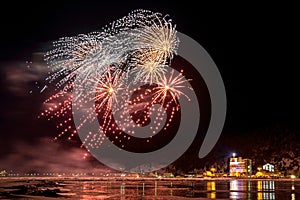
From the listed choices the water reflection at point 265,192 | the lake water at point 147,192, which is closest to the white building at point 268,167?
the lake water at point 147,192

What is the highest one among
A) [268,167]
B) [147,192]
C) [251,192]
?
[147,192]

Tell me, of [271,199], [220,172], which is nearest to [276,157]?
[220,172]

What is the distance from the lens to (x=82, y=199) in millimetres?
35281

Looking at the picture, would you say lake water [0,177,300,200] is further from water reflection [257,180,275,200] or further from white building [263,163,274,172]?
white building [263,163,274,172]

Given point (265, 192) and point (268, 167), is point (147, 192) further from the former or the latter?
point (268, 167)

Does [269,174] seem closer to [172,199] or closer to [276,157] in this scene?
[276,157]

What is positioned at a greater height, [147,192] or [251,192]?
[147,192]

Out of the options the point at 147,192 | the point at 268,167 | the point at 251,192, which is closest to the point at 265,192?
the point at 251,192

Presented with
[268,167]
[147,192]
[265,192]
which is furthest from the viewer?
[268,167]

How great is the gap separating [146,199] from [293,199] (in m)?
11.9

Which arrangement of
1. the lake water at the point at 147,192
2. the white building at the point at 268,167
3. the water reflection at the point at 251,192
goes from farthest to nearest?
the white building at the point at 268,167 → the water reflection at the point at 251,192 → the lake water at the point at 147,192

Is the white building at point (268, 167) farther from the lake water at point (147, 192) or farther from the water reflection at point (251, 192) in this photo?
the water reflection at point (251, 192)

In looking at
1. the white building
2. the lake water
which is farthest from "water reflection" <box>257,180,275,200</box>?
the white building

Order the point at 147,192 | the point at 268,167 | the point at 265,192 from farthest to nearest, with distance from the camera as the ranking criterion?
1. the point at 268,167
2. the point at 265,192
3. the point at 147,192
